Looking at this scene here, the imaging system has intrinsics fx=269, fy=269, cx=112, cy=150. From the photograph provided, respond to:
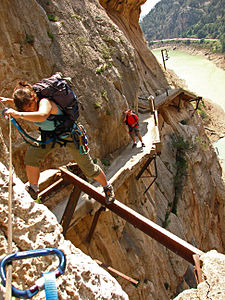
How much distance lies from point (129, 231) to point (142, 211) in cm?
126

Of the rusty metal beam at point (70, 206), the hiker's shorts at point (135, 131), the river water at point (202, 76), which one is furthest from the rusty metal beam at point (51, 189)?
the river water at point (202, 76)

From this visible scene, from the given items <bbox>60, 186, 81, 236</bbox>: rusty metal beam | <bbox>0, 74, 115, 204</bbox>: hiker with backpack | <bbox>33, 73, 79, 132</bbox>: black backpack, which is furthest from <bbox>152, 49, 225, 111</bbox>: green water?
<bbox>33, 73, 79, 132</bbox>: black backpack

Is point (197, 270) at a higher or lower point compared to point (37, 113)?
lower

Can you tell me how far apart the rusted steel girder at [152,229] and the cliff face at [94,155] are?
3.79ft

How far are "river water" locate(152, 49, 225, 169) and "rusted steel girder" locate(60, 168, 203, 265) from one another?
42.1 m

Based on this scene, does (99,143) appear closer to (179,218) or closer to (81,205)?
(81,205)

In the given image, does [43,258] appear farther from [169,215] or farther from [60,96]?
[169,215]

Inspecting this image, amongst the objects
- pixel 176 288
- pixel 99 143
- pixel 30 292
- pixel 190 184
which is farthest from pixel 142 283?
pixel 190 184

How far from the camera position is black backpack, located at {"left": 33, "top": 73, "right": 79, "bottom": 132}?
3.29 meters

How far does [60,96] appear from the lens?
3.38 m

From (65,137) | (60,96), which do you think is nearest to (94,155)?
(65,137)

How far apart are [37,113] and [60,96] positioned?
537 mm

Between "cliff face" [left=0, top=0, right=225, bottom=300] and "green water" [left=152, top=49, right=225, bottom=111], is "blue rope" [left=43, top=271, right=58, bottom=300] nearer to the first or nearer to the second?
"cliff face" [left=0, top=0, right=225, bottom=300]

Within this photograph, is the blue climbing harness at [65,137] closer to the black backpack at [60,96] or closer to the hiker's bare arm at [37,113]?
the black backpack at [60,96]
